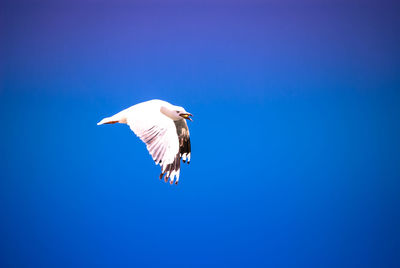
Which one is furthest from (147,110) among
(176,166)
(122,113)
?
(176,166)

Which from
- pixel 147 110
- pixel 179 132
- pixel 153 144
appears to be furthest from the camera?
pixel 179 132

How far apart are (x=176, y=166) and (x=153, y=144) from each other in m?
0.13

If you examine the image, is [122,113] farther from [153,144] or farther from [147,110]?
[153,144]

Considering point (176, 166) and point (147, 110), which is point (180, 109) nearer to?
point (147, 110)

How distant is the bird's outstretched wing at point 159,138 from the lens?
1.38 meters

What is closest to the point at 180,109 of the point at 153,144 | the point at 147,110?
the point at 147,110

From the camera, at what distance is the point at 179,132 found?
1789 millimetres

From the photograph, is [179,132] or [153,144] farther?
[179,132]

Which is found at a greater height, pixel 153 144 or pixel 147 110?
pixel 147 110

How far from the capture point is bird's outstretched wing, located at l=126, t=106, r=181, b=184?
4.53 ft

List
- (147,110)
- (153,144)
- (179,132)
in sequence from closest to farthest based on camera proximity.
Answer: (153,144) → (147,110) → (179,132)

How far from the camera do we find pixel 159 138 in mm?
1413

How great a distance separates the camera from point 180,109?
159cm

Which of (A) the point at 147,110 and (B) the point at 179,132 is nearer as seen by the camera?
Answer: (A) the point at 147,110
